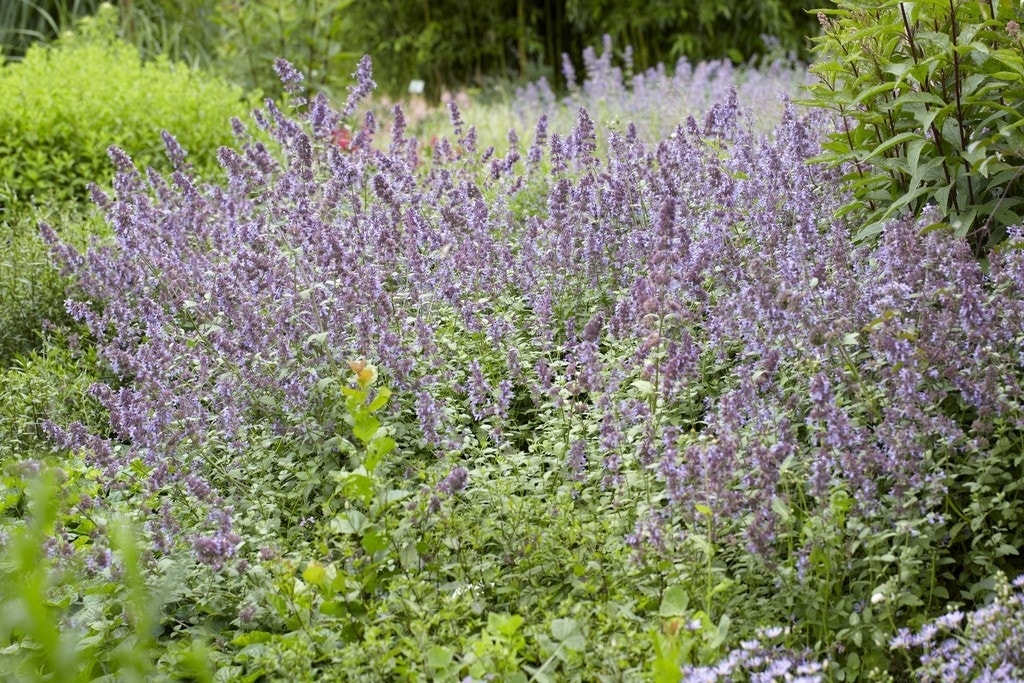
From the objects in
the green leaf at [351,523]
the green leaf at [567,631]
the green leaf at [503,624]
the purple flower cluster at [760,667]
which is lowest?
the purple flower cluster at [760,667]

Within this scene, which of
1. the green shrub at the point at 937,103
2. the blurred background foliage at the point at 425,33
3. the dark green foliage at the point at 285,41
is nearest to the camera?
the green shrub at the point at 937,103

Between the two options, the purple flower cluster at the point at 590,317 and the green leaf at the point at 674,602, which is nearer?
the green leaf at the point at 674,602

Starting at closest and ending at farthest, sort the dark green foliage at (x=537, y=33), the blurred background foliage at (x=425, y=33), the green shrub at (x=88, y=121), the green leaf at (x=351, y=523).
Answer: the green leaf at (x=351, y=523), the green shrub at (x=88, y=121), the blurred background foliage at (x=425, y=33), the dark green foliage at (x=537, y=33)

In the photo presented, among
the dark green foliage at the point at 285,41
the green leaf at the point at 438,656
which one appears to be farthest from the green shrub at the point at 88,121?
the green leaf at the point at 438,656

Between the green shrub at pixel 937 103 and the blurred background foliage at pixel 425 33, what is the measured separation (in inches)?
258

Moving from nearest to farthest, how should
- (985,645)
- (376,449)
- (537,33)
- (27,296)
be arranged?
1. (985,645)
2. (376,449)
3. (27,296)
4. (537,33)

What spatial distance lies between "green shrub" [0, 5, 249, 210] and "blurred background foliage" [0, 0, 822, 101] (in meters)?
1.78

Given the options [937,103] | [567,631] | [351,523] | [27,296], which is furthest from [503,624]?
[27,296]

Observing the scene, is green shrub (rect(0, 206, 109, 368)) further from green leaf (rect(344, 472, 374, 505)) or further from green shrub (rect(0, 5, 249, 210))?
green leaf (rect(344, 472, 374, 505))

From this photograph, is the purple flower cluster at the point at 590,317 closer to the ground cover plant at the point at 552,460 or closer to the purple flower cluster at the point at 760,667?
the ground cover plant at the point at 552,460

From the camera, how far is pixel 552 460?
3.03 meters

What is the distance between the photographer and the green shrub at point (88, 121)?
6914 mm

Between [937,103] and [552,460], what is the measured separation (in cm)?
173

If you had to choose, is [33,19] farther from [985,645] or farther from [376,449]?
[985,645]
